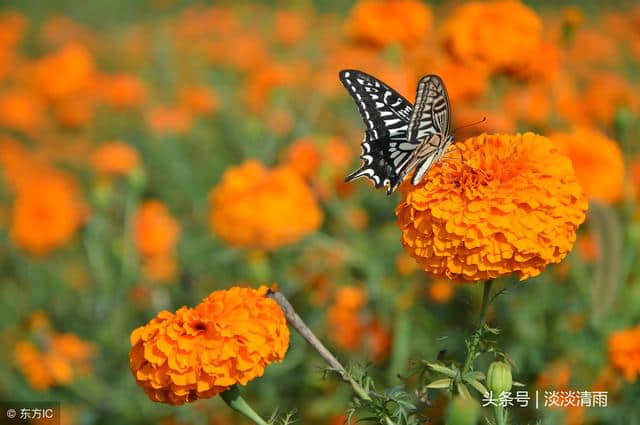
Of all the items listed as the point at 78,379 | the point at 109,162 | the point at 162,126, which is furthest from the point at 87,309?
the point at 162,126

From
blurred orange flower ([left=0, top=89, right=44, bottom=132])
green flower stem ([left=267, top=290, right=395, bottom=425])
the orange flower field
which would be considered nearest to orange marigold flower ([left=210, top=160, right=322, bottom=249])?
the orange flower field

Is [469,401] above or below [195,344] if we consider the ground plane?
above

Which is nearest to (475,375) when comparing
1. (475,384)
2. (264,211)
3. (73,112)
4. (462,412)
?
(475,384)

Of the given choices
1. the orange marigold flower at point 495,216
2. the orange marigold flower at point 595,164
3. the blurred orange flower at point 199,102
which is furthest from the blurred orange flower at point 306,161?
the blurred orange flower at point 199,102

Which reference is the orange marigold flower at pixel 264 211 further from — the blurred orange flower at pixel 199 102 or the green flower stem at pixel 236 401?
the blurred orange flower at pixel 199 102

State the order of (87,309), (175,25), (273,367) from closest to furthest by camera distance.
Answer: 1. (273,367)
2. (87,309)
3. (175,25)

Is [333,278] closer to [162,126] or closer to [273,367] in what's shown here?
[273,367]

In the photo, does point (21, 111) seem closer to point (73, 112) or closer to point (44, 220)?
point (73, 112)

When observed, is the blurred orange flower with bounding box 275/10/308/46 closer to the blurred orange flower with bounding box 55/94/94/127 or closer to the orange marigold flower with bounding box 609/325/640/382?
the blurred orange flower with bounding box 55/94/94/127
